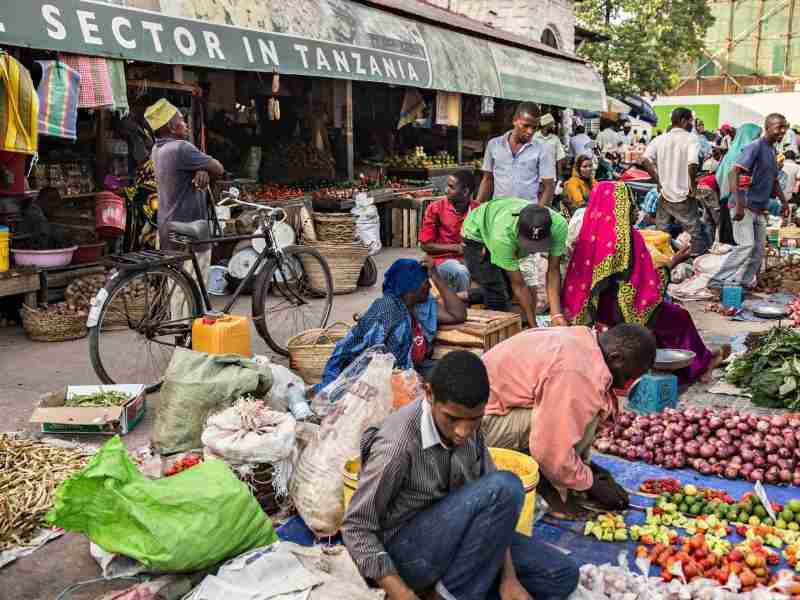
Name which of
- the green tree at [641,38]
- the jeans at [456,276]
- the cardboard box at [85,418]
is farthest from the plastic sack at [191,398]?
the green tree at [641,38]

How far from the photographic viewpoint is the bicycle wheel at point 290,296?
6051 millimetres

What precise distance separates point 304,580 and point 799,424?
3.27m

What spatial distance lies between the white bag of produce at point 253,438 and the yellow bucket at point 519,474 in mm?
443

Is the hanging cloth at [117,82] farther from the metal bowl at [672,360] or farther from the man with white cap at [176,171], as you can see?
the metal bowl at [672,360]

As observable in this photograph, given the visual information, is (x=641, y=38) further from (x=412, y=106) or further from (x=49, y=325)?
(x=49, y=325)

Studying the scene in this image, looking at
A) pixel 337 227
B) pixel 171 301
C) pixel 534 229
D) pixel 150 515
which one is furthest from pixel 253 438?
pixel 337 227

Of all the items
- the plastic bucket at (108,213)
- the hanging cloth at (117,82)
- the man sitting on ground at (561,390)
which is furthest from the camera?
the plastic bucket at (108,213)

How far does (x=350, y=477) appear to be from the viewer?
131 inches

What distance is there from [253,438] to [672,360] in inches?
122

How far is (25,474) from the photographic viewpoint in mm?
3953

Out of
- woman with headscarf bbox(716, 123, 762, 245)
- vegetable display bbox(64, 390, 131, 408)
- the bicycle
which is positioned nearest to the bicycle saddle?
the bicycle

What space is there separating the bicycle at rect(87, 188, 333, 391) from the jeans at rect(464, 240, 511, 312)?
4.01 feet

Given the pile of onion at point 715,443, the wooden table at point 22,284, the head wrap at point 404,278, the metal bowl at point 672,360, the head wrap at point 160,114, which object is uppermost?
the head wrap at point 160,114

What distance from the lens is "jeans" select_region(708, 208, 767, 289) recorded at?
9.06m
